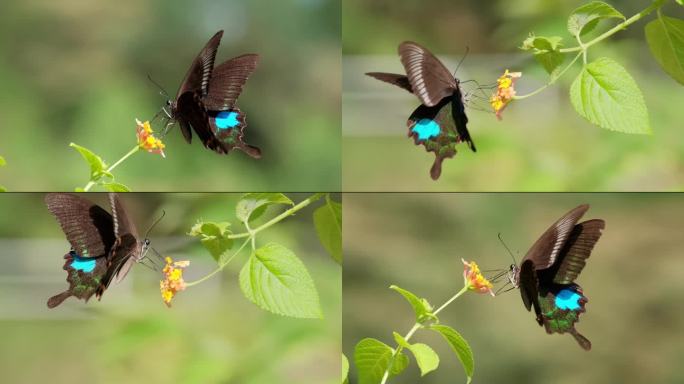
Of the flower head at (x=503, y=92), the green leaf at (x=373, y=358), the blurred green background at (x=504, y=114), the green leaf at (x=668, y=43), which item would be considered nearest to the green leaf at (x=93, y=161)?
the blurred green background at (x=504, y=114)

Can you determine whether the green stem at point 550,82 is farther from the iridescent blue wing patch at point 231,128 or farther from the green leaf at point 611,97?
the iridescent blue wing patch at point 231,128

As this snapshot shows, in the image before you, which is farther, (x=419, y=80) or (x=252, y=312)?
(x=252, y=312)

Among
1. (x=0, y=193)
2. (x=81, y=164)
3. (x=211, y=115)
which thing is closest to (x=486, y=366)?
(x=211, y=115)

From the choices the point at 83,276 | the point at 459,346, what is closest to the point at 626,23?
the point at 459,346

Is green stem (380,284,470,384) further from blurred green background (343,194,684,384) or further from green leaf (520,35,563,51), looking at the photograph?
green leaf (520,35,563,51)

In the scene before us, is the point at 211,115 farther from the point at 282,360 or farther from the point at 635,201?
the point at 635,201

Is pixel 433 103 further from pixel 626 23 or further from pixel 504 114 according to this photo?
pixel 626 23
